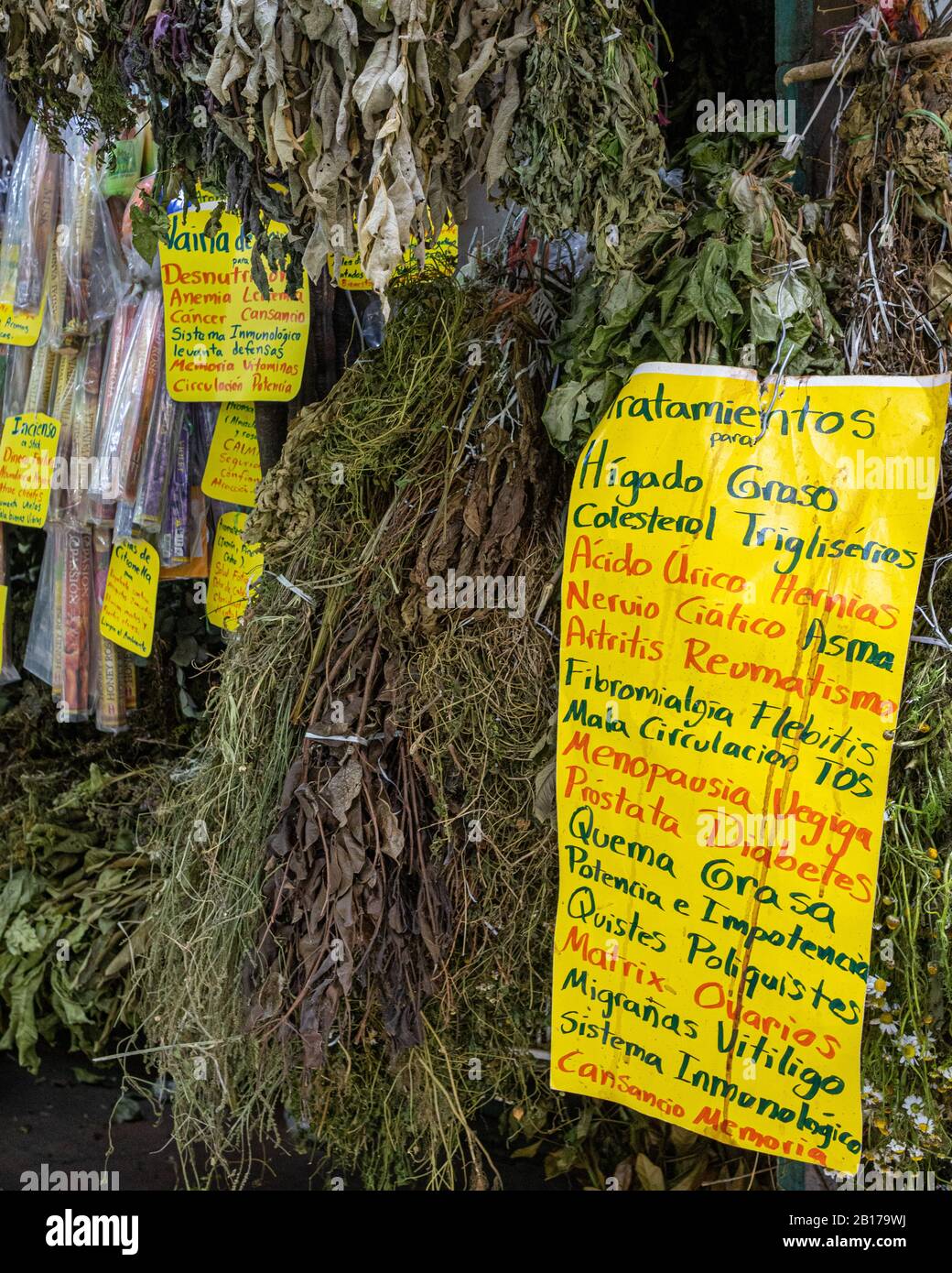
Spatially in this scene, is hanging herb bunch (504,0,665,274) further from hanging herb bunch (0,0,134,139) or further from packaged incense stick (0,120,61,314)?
packaged incense stick (0,120,61,314)

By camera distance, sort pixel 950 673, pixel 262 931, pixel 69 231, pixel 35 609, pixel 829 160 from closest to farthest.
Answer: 1. pixel 950 673
2. pixel 829 160
3. pixel 262 931
4. pixel 69 231
5. pixel 35 609

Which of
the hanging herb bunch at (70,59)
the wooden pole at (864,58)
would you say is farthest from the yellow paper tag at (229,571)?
the wooden pole at (864,58)

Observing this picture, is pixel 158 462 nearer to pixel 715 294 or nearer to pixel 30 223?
pixel 30 223

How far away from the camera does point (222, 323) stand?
9.91 ft

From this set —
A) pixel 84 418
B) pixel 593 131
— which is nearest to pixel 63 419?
pixel 84 418

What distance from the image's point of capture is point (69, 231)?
329 cm

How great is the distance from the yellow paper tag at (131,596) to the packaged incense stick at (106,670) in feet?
0.24

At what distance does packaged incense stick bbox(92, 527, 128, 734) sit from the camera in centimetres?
350

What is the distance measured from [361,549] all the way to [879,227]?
1160 mm

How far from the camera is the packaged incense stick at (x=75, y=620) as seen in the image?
11.5ft

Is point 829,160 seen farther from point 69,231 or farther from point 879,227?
point 69,231

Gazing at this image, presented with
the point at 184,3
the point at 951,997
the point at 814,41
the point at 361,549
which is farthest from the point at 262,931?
the point at 814,41

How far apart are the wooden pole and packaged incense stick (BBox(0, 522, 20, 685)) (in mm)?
2821

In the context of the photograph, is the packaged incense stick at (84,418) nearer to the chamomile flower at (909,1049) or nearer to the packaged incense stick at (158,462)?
the packaged incense stick at (158,462)
